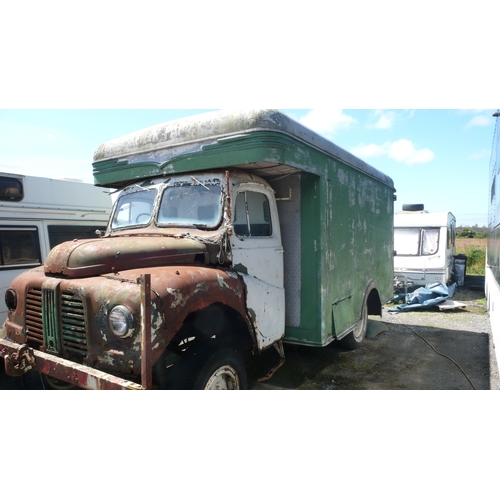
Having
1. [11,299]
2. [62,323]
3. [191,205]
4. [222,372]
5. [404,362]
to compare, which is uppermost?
[191,205]

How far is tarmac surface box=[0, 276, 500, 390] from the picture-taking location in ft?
15.9

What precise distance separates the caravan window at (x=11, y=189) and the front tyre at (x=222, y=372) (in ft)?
15.9

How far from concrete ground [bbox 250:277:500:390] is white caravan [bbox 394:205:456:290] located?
120 inches

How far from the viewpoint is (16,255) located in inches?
243

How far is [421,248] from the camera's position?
38.1 ft

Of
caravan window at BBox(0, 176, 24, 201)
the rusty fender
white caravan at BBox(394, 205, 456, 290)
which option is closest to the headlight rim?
the rusty fender

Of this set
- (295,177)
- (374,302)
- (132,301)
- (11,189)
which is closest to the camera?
(132,301)

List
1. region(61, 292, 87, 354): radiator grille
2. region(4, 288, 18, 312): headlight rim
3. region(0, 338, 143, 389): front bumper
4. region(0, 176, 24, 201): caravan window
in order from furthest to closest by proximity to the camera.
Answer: region(0, 176, 24, 201): caravan window, region(4, 288, 18, 312): headlight rim, region(61, 292, 87, 354): radiator grille, region(0, 338, 143, 389): front bumper

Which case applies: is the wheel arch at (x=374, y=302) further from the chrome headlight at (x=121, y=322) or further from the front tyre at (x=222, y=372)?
the chrome headlight at (x=121, y=322)

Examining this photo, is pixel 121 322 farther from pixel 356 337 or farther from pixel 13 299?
pixel 356 337

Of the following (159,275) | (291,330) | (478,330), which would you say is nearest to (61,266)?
(159,275)

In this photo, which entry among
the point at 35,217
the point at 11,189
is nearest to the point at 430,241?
the point at 35,217

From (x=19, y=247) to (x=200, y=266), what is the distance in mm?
4318

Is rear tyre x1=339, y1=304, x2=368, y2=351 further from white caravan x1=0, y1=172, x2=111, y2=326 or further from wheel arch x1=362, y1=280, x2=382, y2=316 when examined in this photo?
white caravan x1=0, y1=172, x2=111, y2=326
